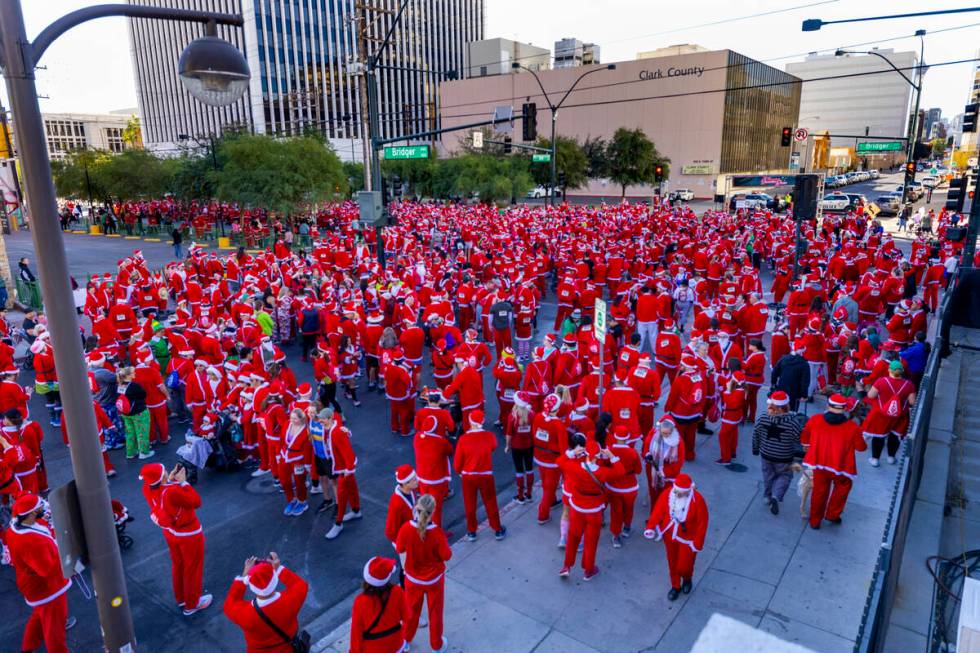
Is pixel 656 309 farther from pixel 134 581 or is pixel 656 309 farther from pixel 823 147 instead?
pixel 823 147

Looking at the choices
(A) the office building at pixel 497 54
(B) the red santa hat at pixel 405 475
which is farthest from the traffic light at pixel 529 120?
(A) the office building at pixel 497 54

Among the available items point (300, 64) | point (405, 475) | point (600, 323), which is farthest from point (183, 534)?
point (300, 64)

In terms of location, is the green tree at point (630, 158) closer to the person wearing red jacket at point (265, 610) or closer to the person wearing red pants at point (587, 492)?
the person wearing red pants at point (587, 492)

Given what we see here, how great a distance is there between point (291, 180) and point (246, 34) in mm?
57786

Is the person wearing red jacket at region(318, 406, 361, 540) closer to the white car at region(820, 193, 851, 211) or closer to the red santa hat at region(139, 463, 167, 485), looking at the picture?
the red santa hat at region(139, 463, 167, 485)

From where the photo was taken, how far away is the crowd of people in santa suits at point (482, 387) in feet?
19.8

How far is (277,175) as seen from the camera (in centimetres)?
3002

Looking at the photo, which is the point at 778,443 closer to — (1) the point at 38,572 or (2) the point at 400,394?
(2) the point at 400,394

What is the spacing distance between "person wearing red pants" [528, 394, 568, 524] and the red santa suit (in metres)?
1.51

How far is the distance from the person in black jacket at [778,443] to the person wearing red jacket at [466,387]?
376 centimetres

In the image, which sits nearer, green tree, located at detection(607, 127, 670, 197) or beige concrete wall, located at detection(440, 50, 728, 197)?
green tree, located at detection(607, 127, 670, 197)

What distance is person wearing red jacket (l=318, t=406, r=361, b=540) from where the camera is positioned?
7188mm

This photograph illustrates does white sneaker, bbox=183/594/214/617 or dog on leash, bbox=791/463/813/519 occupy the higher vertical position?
dog on leash, bbox=791/463/813/519

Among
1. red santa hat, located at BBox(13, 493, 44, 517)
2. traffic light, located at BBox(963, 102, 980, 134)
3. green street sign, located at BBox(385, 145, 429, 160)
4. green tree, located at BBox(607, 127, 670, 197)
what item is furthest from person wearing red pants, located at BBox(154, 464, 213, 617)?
green tree, located at BBox(607, 127, 670, 197)
